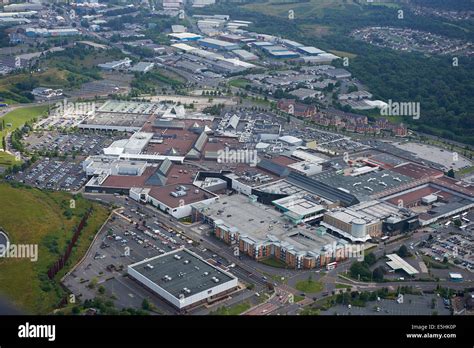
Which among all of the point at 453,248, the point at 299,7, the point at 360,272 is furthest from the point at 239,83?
the point at 299,7

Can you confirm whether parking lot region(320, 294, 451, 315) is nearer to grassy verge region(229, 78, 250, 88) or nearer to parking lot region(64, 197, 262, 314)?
parking lot region(64, 197, 262, 314)

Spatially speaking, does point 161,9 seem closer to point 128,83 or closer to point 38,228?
point 128,83

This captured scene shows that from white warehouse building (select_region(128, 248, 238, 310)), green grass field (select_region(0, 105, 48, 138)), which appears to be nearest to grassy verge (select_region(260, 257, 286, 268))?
white warehouse building (select_region(128, 248, 238, 310))

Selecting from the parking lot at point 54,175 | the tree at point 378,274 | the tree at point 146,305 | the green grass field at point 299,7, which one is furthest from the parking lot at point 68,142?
the green grass field at point 299,7

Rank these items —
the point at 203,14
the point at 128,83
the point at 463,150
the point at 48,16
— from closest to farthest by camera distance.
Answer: the point at 463,150
the point at 128,83
the point at 48,16
the point at 203,14

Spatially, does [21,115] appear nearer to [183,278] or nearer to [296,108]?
[296,108]

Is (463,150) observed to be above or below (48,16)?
below

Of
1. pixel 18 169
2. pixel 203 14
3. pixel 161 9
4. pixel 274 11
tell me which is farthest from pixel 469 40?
pixel 18 169
